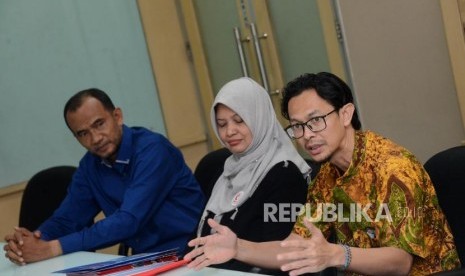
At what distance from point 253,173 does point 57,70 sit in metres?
2.44

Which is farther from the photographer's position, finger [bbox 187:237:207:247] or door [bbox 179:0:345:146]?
door [bbox 179:0:345:146]

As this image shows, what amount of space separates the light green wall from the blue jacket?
1348 mm

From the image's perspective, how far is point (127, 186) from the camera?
10.2ft

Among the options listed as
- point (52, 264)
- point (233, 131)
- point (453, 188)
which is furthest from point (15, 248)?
point (453, 188)

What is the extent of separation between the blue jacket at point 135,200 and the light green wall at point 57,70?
1.35 meters

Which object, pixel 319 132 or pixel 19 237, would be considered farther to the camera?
pixel 19 237

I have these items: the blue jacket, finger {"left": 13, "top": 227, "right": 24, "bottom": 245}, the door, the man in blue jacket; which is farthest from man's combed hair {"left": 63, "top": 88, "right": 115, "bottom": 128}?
the door

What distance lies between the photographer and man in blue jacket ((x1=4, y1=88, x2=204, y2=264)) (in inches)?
114

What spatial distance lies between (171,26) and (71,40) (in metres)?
0.70

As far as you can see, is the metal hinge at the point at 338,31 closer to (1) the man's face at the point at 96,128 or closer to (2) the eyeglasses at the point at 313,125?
(1) the man's face at the point at 96,128

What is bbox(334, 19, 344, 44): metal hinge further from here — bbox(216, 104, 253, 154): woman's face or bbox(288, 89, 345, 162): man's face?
bbox(288, 89, 345, 162): man's face

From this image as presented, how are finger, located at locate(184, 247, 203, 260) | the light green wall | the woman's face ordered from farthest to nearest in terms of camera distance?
the light green wall
the woman's face
finger, located at locate(184, 247, 203, 260)

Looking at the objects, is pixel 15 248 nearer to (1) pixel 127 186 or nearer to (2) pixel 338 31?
(1) pixel 127 186

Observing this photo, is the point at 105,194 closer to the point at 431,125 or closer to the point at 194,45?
the point at 431,125
